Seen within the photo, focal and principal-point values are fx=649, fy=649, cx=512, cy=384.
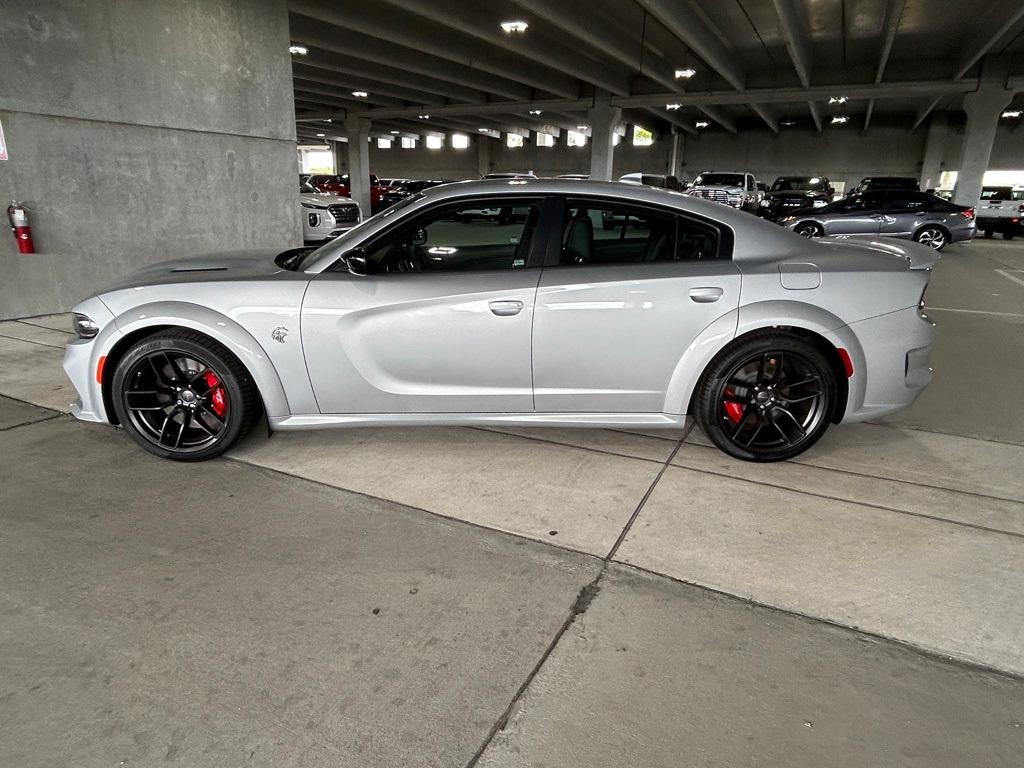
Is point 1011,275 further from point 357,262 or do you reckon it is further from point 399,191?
point 399,191

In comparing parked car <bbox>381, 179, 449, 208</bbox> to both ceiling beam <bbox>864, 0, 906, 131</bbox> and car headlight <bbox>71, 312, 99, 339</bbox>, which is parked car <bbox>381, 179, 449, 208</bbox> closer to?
ceiling beam <bbox>864, 0, 906, 131</bbox>

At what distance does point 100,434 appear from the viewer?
396 cm

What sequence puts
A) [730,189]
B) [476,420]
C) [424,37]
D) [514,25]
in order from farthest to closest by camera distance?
[730,189], [424,37], [514,25], [476,420]

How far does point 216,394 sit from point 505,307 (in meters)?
1.66

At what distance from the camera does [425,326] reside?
3348mm

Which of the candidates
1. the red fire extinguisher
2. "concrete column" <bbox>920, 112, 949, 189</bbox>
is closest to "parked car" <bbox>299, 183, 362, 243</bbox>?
the red fire extinguisher

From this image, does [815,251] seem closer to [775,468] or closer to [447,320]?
[775,468]

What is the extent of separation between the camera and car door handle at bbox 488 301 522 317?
3332 millimetres

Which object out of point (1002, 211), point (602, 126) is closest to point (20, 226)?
point (602, 126)

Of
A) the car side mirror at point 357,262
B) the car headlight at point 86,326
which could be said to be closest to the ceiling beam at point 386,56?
the car headlight at point 86,326

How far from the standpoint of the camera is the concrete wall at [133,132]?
6.84 metres

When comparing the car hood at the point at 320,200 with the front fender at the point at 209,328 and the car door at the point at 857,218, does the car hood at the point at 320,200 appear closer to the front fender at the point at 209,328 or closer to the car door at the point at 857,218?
the front fender at the point at 209,328

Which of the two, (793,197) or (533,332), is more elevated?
(793,197)

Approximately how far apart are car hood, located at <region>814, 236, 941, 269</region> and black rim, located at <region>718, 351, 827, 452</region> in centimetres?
74
